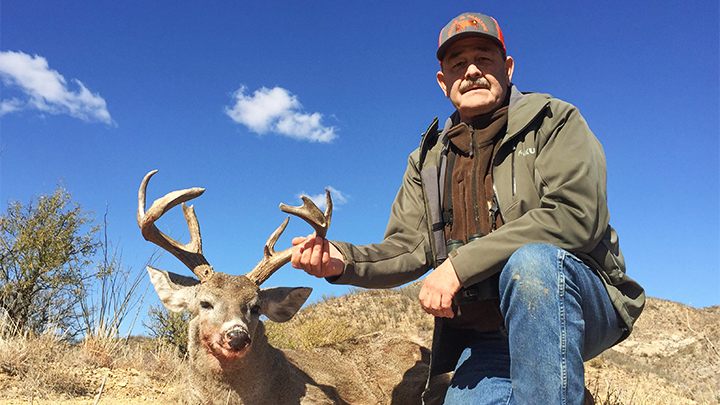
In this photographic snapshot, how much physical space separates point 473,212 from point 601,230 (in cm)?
82

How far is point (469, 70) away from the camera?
3762mm

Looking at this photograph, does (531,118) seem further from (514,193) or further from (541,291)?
(541,291)

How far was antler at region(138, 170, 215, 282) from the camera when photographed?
14.7ft

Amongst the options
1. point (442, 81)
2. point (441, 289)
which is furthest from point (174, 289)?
point (442, 81)

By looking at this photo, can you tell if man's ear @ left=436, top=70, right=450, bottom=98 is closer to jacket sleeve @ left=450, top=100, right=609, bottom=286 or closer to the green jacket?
the green jacket

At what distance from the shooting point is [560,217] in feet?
9.29

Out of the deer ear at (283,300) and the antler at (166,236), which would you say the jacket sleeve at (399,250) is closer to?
the deer ear at (283,300)

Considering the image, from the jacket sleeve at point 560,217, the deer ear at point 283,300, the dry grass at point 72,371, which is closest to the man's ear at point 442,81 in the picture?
the jacket sleeve at point 560,217

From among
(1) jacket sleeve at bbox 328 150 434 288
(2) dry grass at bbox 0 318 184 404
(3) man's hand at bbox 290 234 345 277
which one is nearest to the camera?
(3) man's hand at bbox 290 234 345 277

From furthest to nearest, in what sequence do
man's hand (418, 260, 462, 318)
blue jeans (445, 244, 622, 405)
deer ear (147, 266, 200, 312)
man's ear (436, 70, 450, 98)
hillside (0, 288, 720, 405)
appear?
1. hillside (0, 288, 720, 405)
2. deer ear (147, 266, 200, 312)
3. man's ear (436, 70, 450, 98)
4. man's hand (418, 260, 462, 318)
5. blue jeans (445, 244, 622, 405)

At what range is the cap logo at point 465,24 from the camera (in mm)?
3727

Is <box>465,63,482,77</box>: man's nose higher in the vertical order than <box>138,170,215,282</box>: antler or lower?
higher

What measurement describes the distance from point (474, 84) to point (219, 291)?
2553mm

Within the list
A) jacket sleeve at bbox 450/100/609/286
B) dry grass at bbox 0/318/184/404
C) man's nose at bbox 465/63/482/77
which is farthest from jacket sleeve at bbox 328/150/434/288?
dry grass at bbox 0/318/184/404
